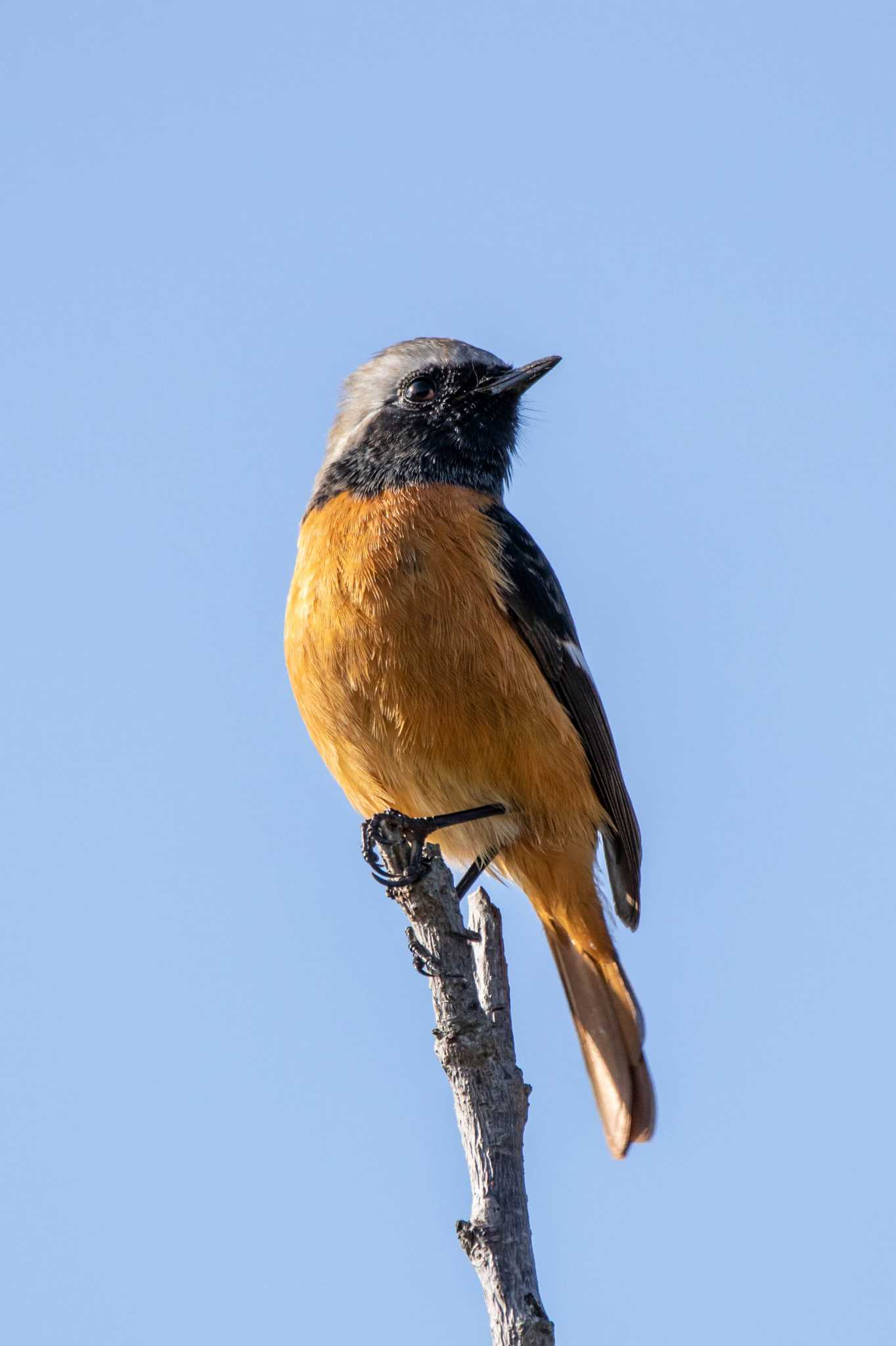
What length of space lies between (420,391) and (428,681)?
1.90 metres

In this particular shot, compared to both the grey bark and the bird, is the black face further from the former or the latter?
the grey bark

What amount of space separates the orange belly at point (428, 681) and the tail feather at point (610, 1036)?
0.70 metres

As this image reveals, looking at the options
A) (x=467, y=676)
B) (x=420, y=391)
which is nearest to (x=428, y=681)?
(x=467, y=676)

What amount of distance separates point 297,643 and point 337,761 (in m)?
0.55

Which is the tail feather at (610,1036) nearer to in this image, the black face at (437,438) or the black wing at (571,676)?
the black wing at (571,676)

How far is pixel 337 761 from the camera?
617 cm

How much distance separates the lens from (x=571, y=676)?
21.2ft

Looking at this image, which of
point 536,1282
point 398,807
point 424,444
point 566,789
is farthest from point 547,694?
point 536,1282

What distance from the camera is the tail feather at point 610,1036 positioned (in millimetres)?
6238

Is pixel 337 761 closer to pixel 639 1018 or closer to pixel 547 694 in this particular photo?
pixel 547 694

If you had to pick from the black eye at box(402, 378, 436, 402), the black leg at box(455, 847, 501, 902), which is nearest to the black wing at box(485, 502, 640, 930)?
the black leg at box(455, 847, 501, 902)

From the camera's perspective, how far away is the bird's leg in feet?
16.9

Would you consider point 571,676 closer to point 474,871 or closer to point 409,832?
point 474,871

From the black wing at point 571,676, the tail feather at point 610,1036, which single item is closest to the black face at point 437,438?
the black wing at point 571,676
